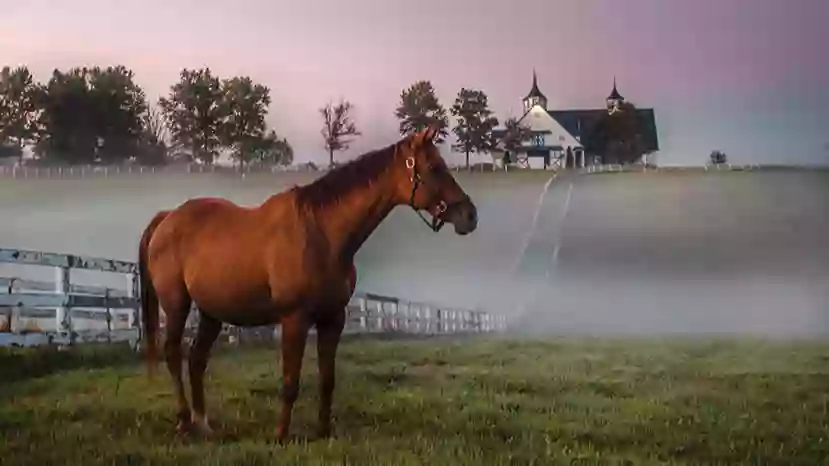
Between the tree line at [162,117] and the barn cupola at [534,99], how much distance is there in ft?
0.23

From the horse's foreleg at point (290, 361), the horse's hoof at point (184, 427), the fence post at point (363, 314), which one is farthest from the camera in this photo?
the fence post at point (363, 314)

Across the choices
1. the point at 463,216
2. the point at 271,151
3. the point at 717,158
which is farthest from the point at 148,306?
the point at 717,158

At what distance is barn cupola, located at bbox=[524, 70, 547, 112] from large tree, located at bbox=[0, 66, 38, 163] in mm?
1562

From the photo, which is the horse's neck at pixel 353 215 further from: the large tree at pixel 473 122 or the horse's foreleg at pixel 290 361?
the large tree at pixel 473 122

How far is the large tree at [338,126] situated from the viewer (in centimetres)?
282

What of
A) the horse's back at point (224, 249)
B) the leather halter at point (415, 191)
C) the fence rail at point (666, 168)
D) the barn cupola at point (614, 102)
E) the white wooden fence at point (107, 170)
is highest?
the barn cupola at point (614, 102)

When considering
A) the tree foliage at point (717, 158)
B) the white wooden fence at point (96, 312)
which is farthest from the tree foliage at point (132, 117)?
the tree foliage at point (717, 158)

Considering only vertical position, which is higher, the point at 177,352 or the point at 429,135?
the point at 429,135

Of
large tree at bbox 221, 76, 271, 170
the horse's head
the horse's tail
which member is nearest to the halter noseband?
the horse's head

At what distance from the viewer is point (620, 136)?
9.42ft

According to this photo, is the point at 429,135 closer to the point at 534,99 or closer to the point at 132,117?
the point at 534,99

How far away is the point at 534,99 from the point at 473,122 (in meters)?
0.22

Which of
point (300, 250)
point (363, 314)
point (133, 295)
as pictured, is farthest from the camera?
point (133, 295)

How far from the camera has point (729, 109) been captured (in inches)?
114
